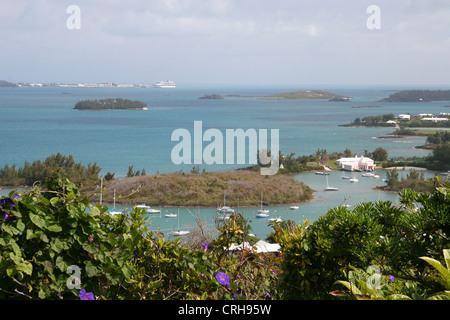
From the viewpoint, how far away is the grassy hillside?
23922mm

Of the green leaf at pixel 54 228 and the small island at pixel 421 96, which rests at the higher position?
the small island at pixel 421 96

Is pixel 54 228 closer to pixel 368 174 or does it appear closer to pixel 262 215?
pixel 262 215

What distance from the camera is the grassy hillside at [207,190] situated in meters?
23.9

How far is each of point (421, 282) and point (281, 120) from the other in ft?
232

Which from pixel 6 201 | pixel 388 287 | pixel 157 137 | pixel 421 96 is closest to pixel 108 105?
pixel 157 137

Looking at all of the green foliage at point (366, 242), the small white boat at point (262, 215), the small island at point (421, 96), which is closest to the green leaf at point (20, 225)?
the green foliage at point (366, 242)

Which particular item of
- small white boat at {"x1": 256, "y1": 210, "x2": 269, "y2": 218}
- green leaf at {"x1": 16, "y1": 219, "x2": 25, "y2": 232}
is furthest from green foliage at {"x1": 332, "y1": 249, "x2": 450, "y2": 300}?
small white boat at {"x1": 256, "y1": 210, "x2": 269, "y2": 218}

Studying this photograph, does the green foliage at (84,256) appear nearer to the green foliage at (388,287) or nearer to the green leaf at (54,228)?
the green leaf at (54,228)

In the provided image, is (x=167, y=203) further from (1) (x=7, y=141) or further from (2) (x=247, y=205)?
(1) (x=7, y=141)

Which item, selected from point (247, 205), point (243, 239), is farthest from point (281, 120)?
point (243, 239)

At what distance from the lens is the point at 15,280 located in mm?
1246

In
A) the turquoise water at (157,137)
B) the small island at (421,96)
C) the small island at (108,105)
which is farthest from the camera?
the small island at (421,96)

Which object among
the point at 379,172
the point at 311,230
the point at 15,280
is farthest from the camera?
the point at 379,172

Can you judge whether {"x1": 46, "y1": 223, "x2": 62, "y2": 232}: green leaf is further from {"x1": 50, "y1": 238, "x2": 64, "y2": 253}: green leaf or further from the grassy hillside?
the grassy hillside
